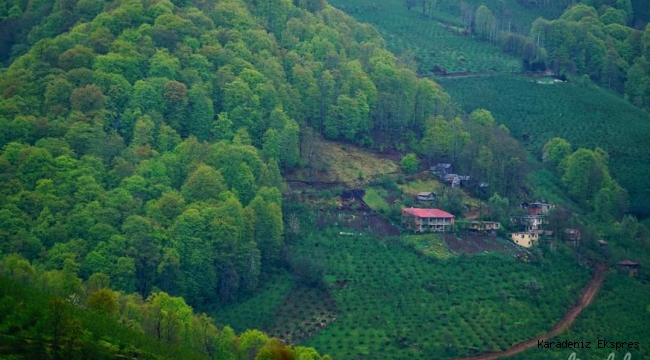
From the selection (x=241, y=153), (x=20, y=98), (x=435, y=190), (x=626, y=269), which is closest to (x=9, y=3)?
(x=20, y=98)

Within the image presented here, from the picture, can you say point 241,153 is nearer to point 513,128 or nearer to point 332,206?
point 332,206

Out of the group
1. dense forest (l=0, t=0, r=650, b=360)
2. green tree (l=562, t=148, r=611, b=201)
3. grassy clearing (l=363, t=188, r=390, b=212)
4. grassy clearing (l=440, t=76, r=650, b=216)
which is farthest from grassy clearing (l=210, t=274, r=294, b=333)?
grassy clearing (l=440, t=76, r=650, b=216)

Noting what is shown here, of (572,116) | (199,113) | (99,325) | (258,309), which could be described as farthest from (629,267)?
(99,325)

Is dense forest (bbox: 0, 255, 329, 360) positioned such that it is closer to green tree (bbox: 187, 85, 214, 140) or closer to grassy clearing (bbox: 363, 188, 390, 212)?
grassy clearing (bbox: 363, 188, 390, 212)

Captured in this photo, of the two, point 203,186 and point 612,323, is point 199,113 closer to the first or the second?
point 203,186

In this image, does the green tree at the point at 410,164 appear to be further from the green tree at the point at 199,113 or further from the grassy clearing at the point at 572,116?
the green tree at the point at 199,113

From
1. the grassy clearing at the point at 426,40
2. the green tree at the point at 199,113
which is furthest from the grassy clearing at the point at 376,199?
the grassy clearing at the point at 426,40

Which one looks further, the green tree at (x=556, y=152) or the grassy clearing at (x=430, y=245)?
the green tree at (x=556, y=152)
